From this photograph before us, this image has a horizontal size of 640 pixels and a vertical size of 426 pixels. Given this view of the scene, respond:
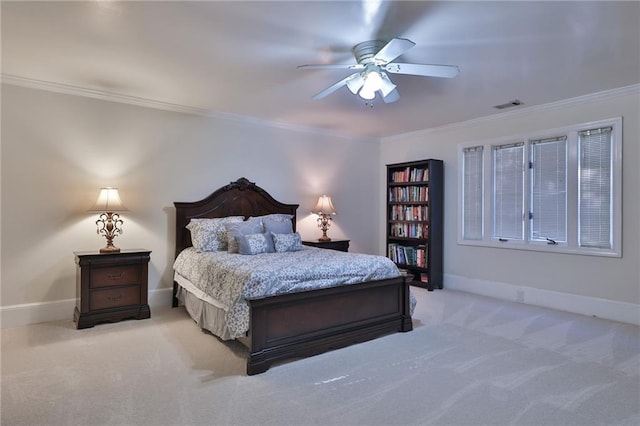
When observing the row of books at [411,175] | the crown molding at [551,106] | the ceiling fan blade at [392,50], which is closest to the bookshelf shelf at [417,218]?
the row of books at [411,175]

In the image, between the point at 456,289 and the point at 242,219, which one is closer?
the point at 242,219

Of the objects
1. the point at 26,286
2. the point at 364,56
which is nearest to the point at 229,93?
the point at 364,56

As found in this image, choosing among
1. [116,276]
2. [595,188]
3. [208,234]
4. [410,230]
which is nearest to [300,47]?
[208,234]

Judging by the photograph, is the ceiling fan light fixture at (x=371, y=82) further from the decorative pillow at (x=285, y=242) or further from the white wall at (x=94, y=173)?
the white wall at (x=94, y=173)

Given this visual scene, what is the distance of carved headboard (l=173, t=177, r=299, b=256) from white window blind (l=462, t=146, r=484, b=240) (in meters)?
2.49

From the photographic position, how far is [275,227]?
4.55 m

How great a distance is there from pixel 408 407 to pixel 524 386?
2.84ft

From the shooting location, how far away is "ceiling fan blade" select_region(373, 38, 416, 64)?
2.41 m

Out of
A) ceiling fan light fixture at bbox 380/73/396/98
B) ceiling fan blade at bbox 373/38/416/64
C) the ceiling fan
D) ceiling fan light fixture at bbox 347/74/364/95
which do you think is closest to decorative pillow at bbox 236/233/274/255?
the ceiling fan

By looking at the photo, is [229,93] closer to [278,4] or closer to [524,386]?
[278,4]

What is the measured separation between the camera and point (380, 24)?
8.53 feet

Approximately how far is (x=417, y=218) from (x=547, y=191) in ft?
5.90

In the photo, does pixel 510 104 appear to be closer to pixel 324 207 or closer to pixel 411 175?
pixel 411 175

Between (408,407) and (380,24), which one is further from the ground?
(380,24)
